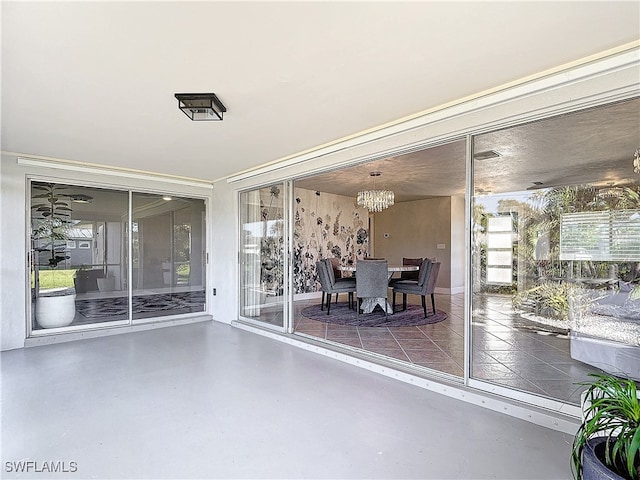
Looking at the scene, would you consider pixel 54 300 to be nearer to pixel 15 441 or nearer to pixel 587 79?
pixel 15 441

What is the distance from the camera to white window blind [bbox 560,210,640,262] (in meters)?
2.87

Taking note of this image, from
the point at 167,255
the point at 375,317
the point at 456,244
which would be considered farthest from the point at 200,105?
the point at 456,244

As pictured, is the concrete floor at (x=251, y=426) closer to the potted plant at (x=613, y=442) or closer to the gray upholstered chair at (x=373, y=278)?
the potted plant at (x=613, y=442)

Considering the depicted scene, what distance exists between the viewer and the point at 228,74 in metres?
2.30

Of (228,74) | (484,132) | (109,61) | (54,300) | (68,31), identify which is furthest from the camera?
(54,300)

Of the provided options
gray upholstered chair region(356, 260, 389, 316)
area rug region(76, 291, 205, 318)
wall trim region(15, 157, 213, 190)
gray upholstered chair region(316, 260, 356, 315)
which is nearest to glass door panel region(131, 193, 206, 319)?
area rug region(76, 291, 205, 318)

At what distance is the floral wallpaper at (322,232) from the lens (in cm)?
756

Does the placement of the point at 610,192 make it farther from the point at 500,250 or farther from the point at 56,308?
the point at 56,308

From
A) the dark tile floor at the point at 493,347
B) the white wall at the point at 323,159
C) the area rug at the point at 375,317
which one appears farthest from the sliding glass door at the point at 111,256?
the dark tile floor at the point at 493,347

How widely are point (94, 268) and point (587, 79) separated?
242 inches

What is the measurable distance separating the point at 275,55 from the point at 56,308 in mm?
4785

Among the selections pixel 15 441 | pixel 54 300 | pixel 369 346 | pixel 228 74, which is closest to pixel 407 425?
pixel 369 346

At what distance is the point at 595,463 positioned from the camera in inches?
51.5

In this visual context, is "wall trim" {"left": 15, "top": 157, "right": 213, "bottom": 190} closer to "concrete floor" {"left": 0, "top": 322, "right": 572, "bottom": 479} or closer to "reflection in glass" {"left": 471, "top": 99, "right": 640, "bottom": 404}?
"concrete floor" {"left": 0, "top": 322, "right": 572, "bottom": 479}
